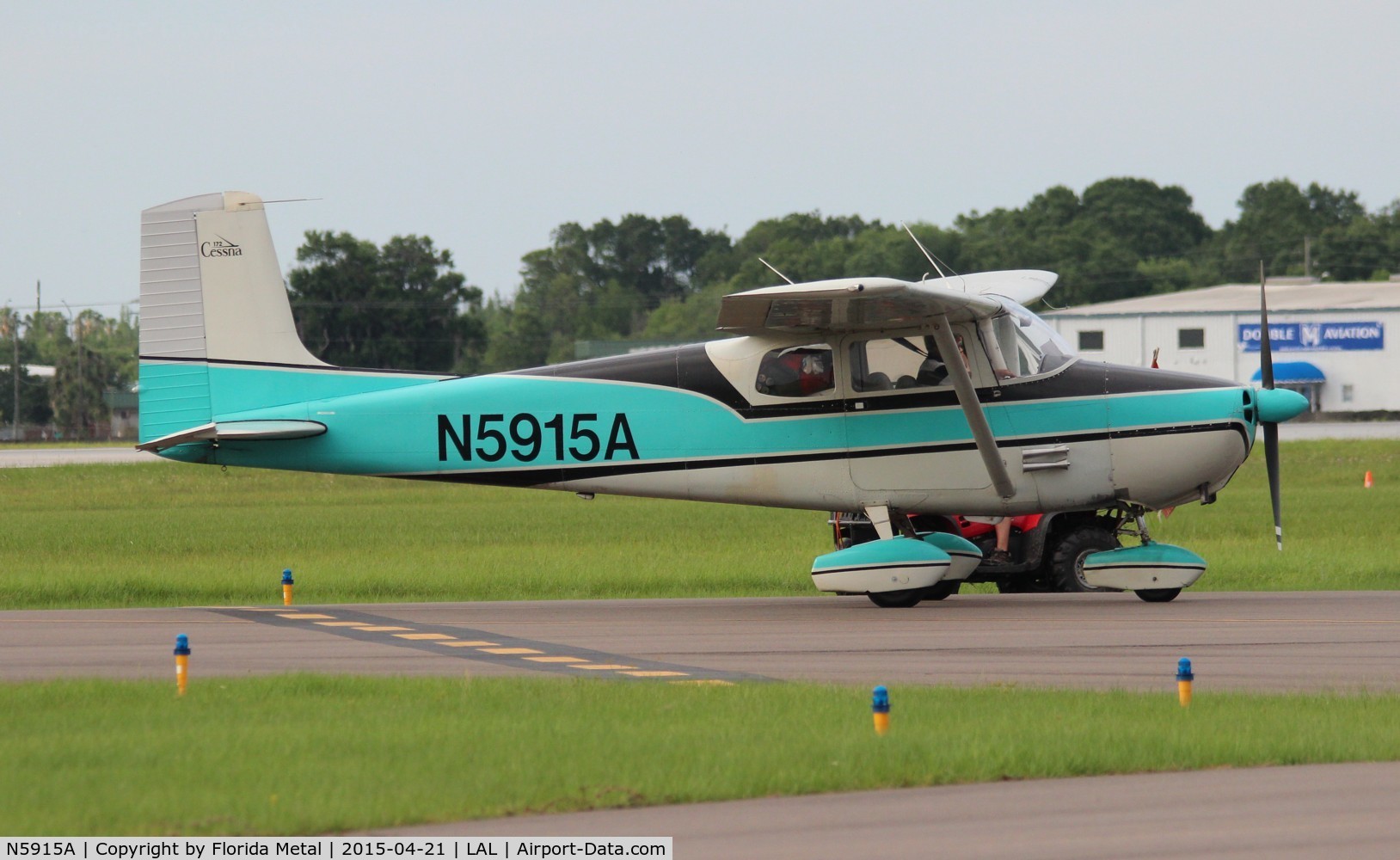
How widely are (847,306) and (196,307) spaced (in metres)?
7.18

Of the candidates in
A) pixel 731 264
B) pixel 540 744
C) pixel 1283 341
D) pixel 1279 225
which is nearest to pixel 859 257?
pixel 731 264

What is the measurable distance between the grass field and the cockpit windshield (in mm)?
4116

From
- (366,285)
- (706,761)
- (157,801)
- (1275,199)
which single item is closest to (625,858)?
(706,761)

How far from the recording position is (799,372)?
643 inches

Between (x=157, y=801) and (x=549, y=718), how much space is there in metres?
2.70

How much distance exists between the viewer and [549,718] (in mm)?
9500

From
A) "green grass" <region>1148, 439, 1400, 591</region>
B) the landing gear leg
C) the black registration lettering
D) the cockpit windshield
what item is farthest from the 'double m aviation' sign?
the black registration lettering

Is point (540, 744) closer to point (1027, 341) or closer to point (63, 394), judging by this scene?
point (1027, 341)

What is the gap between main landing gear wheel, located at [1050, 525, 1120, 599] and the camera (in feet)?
56.2

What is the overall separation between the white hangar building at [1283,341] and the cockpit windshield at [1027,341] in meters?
62.2

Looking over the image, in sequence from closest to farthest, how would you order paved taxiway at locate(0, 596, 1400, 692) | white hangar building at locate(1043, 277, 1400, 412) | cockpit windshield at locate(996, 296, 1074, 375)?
paved taxiway at locate(0, 596, 1400, 692)
cockpit windshield at locate(996, 296, 1074, 375)
white hangar building at locate(1043, 277, 1400, 412)

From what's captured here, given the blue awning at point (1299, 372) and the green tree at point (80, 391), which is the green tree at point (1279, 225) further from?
the green tree at point (80, 391)

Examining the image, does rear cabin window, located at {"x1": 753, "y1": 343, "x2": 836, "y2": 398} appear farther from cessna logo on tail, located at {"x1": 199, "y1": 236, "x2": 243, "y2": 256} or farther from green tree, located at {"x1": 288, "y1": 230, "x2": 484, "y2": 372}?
green tree, located at {"x1": 288, "y1": 230, "x2": 484, "y2": 372}

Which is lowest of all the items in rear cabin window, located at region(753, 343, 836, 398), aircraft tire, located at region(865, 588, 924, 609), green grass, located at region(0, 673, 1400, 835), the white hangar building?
green grass, located at region(0, 673, 1400, 835)
